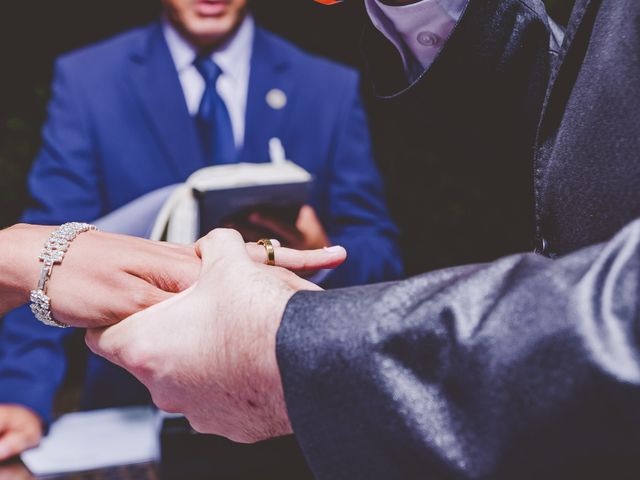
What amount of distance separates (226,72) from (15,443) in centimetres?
151

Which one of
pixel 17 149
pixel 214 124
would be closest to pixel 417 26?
pixel 214 124

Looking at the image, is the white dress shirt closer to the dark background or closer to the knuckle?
the dark background

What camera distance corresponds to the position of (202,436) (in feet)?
5.50

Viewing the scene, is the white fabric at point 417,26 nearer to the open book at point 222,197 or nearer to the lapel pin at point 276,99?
the open book at point 222,197

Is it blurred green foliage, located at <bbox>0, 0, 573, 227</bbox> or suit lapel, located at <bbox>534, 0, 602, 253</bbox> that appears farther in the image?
blurred green foliage, located at <bbox>0, 0, 573, 227</bbox>

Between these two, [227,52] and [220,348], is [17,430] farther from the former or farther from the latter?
[227,52]

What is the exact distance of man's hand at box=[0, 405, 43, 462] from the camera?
186 cm

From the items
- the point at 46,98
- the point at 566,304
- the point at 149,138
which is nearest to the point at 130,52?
the point at 149,138

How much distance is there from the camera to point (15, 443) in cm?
188

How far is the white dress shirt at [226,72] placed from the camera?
2.73 m

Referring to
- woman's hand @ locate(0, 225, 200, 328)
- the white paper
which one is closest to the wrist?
woman's hand @ locate(0, 225, 200, 328)

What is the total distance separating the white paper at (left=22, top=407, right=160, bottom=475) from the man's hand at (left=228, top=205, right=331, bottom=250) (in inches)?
21.4

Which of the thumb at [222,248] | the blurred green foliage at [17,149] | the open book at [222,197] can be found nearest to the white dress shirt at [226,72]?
the open book at [222,197]

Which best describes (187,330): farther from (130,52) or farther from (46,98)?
(46,98)
